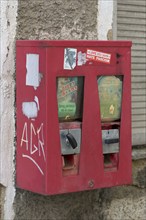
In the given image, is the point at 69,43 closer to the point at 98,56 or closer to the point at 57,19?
the point at 98,56

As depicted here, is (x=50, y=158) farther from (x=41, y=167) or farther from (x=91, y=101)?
(x=91, y=101)

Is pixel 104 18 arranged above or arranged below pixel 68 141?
above

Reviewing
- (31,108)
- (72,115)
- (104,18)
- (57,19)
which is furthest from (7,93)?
(104,18)

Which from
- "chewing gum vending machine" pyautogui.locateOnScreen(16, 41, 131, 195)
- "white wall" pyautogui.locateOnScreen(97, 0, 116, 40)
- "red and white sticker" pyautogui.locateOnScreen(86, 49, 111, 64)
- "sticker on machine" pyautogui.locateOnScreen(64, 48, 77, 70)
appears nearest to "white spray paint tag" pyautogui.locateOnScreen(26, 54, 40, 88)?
"chewing gum vending machine" pyautogui.locateOnScreen(16, 41, 131, 195)

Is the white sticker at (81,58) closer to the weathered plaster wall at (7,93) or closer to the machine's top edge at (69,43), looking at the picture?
the machine's top edge at (69,43)

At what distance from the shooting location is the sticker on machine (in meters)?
3.46

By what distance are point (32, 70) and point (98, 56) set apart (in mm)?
367

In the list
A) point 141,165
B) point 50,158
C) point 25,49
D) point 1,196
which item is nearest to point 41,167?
point 50,158

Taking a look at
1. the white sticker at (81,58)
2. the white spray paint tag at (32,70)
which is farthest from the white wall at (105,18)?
the white spray paint tag at (32,70)

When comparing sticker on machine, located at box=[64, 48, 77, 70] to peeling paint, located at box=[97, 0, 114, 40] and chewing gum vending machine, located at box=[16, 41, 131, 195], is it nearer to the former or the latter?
chewing gum vending machine, located at box=[16, 41, 131, 195]

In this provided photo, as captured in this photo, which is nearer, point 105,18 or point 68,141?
point 68,141

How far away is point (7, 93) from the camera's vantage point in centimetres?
368

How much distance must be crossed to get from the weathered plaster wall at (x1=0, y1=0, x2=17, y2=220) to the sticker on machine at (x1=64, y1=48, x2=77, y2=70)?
37 centimetres

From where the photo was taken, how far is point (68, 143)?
348cm
